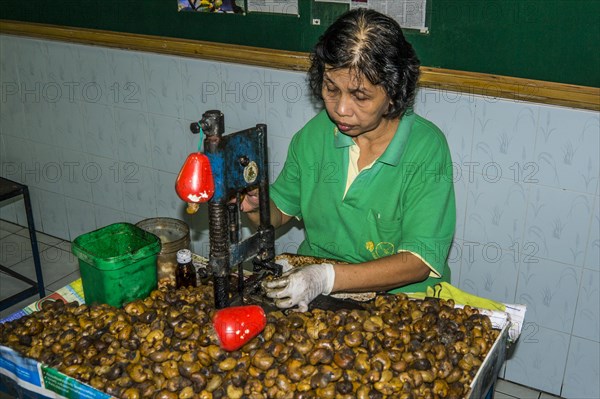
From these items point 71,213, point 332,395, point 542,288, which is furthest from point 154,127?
point 332,395

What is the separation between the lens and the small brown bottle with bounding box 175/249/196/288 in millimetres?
1920

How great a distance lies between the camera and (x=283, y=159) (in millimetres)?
3193

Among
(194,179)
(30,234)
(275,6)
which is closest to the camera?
(194,179)

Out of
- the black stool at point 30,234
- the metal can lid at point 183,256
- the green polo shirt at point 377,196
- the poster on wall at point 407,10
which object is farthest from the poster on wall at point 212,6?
the metal can lid at point 183,256

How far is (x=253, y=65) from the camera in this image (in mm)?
3076

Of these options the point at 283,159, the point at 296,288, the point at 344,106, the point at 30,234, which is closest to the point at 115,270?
the point at 296,288

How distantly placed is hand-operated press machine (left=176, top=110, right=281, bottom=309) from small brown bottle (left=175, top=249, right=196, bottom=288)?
0.65 feet

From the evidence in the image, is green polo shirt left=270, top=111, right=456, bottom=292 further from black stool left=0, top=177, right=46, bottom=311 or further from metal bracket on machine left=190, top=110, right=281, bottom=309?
black stool left=0, top=177, right=46, bottom=311

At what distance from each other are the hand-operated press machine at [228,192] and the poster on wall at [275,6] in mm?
1349

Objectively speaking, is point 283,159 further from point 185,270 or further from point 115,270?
point 115,270

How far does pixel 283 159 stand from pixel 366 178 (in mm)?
1125

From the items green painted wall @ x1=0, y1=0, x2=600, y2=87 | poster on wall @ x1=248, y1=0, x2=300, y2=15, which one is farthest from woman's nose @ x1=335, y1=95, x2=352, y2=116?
poster on wall @ x1=248, y1=0, x2=300, y2=15

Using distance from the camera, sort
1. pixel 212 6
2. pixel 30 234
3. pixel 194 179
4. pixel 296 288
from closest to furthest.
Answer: pixel 194 179 < pixel 296 288 < pixel 212 6 < pixel 30 234

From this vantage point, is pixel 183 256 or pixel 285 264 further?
pixel 285 264
